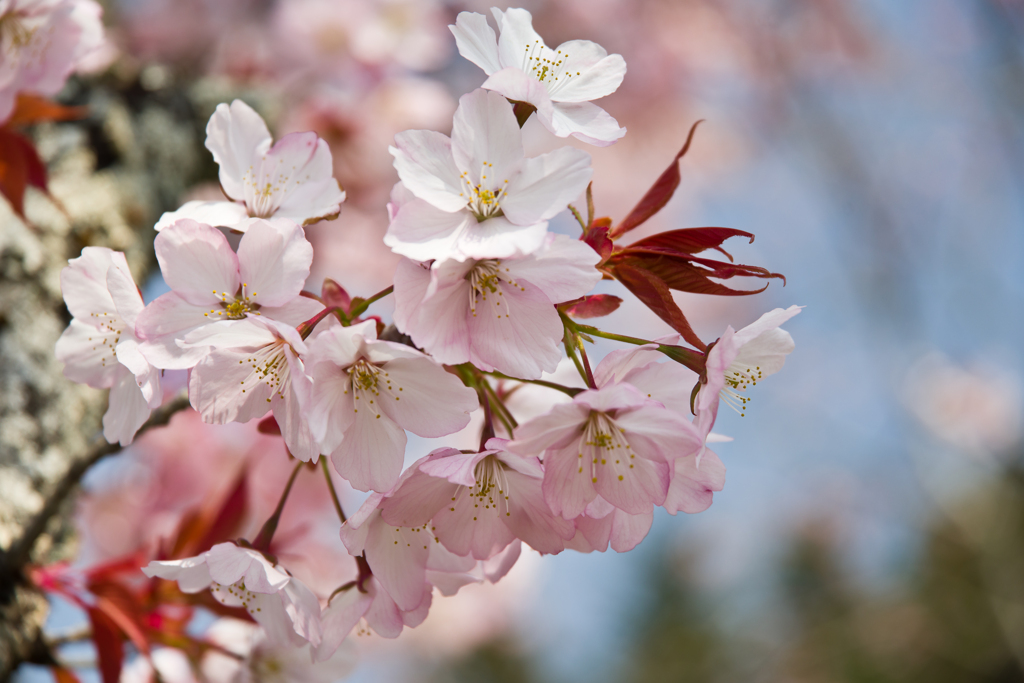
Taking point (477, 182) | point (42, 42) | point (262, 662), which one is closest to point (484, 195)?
point (477, 182)

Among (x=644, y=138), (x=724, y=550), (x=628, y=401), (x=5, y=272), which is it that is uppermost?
(x=628, y=401)

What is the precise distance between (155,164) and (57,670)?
1.16 metres

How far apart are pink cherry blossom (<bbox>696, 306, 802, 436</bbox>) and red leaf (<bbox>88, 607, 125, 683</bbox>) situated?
802 millimetres

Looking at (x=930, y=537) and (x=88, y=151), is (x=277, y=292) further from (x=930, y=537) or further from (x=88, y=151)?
(x=930, y=537)

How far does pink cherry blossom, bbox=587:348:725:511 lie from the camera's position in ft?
2.09

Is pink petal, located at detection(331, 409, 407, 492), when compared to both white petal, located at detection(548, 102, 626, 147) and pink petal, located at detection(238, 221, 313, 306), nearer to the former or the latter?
pink petal, located at detection(238, 221, 313, 306)

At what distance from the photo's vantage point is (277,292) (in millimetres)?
596

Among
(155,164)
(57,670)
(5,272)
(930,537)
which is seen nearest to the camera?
(57,670)

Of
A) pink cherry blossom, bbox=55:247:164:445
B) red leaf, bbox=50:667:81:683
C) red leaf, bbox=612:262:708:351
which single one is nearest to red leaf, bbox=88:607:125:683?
red leaf, bbox=50:667:81:683

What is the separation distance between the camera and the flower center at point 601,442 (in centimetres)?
61

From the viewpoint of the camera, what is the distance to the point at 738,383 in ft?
2.46

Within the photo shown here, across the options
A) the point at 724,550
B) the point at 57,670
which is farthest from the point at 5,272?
the point at 724,550

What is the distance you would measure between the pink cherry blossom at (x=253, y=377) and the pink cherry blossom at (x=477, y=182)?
0.14m

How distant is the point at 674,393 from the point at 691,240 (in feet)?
0.50
